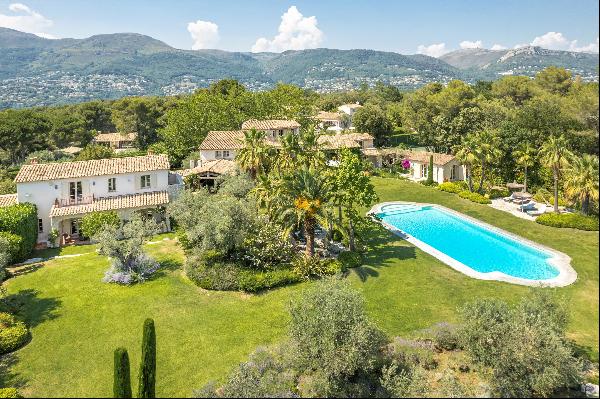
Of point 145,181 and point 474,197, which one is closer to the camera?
point 145,181

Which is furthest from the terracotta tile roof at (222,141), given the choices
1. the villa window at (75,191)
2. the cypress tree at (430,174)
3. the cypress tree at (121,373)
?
the cypress tree at (121,373)

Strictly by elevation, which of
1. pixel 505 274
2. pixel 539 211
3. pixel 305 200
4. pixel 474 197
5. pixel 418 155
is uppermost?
pixel 418 155

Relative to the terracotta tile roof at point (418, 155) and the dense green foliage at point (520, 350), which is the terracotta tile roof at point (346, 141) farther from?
the dense green foliage at point (520, 350)

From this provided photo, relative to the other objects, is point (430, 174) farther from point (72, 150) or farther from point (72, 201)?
point (72, 150)

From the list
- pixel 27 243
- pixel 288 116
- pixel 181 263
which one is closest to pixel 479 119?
pixel 288 116

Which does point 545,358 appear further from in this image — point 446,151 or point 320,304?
point 446,151

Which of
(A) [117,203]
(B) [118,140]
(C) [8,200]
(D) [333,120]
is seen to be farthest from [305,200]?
(B) [118,140]

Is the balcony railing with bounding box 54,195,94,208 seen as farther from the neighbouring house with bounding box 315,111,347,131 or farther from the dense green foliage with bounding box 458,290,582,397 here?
the neighbouring house with bounding box 315,111,347,131
